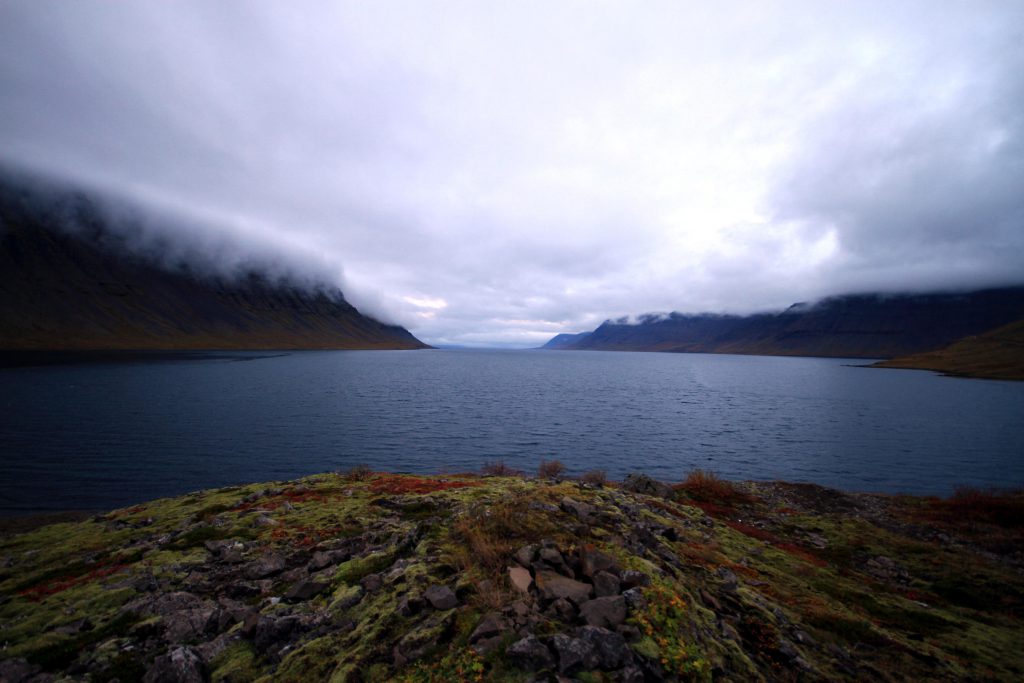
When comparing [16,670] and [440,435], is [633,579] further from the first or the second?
[440,435]

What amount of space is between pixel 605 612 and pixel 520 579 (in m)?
2.03

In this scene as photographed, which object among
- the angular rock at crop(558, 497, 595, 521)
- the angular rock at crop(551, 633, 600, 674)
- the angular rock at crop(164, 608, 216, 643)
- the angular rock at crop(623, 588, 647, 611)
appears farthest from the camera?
the angular rock at crop(558, 497, 595, 521)

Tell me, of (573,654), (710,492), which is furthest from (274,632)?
(710,492)

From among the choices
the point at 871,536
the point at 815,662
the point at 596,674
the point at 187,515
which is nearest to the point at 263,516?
the point at 187,515

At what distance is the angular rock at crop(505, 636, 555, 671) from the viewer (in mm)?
7734

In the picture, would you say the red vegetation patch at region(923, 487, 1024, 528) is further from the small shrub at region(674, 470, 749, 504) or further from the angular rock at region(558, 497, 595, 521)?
the angular rock at region(558, 497, 595, 521)

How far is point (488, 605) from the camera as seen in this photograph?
931 cm

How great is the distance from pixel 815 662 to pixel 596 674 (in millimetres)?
5671

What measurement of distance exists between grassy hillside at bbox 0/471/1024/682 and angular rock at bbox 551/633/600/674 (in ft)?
0.13

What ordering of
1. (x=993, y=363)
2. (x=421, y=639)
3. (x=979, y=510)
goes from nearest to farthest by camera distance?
(x=421, y=639) → (x=979, y=510) → (x=993, y=363)

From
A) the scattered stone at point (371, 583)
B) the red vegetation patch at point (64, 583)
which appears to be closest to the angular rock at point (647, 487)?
the scattered stone at point (371, 583)

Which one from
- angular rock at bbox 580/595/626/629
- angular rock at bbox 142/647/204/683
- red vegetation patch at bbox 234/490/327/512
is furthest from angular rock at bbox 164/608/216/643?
red vegetation patch at bbox 234/490/327/512

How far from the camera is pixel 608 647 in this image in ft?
26.1

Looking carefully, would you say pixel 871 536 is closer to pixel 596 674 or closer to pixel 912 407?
pixel 596 674
